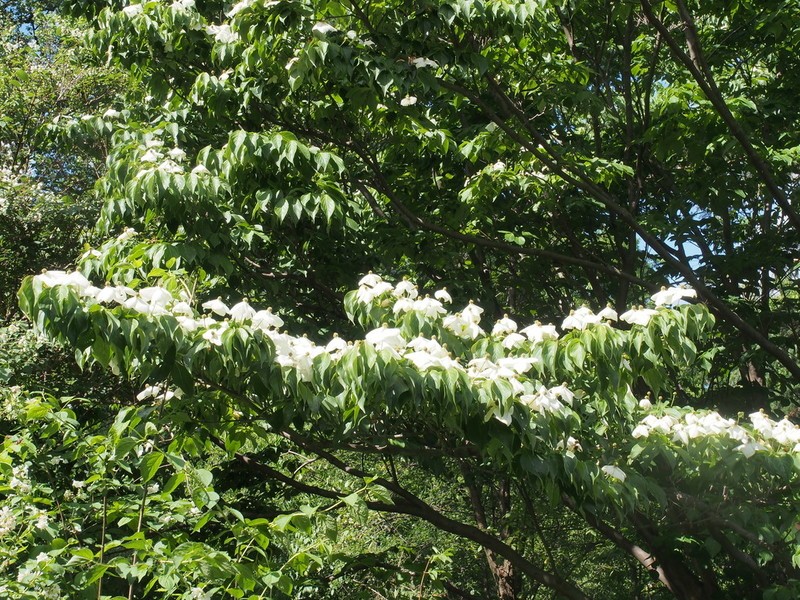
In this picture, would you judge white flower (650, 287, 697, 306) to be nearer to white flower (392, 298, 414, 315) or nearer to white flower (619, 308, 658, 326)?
white flower (619, 308, 658, 326)

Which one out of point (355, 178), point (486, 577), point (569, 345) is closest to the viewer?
point (569, 345)

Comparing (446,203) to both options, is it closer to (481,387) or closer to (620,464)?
(620,464)

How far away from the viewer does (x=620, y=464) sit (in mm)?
3557

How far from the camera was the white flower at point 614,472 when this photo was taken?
3328mm

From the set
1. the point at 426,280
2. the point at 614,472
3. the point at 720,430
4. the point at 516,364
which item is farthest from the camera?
the point at 426,280

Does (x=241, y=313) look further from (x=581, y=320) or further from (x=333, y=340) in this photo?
(x=581, y=320)

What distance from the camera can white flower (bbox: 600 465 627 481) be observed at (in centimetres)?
333

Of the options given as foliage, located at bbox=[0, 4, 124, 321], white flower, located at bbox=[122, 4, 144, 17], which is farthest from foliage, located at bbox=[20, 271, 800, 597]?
foliage, located at bbox=[0, 4, 124, 321]

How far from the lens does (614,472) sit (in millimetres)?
3340

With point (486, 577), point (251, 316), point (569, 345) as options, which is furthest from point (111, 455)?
point (486, 577)

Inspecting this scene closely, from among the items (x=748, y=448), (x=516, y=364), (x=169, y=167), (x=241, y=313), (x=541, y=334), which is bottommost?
(x=241, y=313)

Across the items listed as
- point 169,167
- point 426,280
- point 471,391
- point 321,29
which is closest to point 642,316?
point 471,391

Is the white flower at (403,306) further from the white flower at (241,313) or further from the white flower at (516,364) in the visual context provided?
the white flower at (241,313)

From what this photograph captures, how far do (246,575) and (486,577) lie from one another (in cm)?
719
